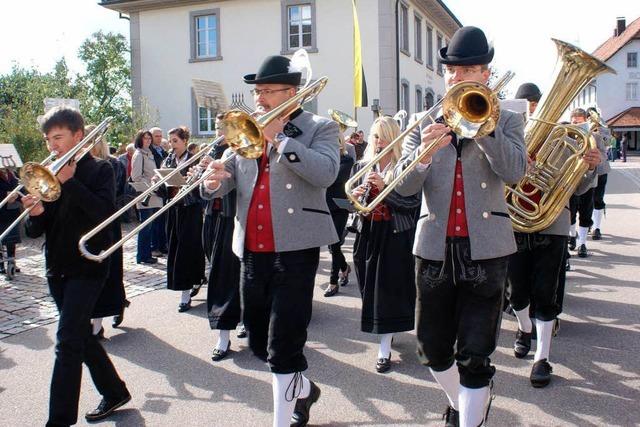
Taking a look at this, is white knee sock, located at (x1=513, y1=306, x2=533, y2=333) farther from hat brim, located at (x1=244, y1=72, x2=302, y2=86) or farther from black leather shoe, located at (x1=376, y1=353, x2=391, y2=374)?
hat brim, located at (x1=244, y1=72, x2=302, y2=86)

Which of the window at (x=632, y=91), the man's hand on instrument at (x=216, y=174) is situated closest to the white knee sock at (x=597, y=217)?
the man's hand on instrument at (x=216, y=174)

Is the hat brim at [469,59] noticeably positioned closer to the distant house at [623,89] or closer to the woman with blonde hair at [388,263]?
the woman with blonde hair at [388,263]

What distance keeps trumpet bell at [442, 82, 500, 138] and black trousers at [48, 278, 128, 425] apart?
88.7 inches

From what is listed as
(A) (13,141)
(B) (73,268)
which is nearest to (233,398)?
(B) (73,268)

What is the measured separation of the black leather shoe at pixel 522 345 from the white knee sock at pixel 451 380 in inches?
66.2

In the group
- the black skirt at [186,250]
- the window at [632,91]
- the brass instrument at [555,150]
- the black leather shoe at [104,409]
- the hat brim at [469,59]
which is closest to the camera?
the hat brim at [469,59]

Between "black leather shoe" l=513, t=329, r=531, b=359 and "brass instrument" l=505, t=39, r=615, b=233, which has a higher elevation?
"brass instrument" l=505, t=39, r=615, b=233

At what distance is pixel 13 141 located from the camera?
14.0 meters

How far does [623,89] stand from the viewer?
198 feet

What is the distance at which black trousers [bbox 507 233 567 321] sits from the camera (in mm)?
4633

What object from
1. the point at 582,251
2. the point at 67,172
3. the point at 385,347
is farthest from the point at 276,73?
the point at 582,251

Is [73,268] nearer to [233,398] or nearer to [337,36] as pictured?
[233,398]

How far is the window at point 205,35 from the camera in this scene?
23938 millimetres

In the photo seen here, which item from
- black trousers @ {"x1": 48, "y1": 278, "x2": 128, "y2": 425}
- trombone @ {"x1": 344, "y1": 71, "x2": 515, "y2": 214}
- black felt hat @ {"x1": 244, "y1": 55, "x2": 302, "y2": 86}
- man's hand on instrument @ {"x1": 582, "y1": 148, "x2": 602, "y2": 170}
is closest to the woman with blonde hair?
man's hand on instrument @ {"x1": 582, "y1": 148, "x2": 602, "y2": 170}
